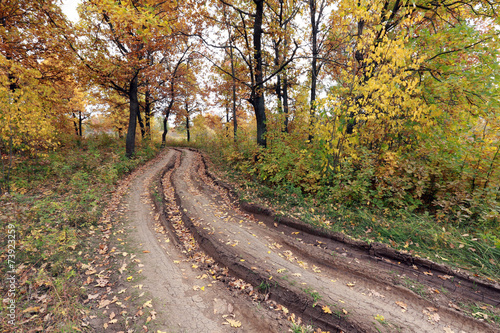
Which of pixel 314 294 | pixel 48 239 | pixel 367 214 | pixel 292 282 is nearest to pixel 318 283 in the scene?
pixel 314 294

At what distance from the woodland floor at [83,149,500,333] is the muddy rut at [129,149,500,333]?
0.02 m

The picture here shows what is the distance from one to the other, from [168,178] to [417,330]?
11421 mm

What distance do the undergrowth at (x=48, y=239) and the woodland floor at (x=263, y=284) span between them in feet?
1.25

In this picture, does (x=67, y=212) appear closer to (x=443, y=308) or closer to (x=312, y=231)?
(x=312, y=231)

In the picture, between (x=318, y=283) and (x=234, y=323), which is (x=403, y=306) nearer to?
(x=318, y=283)

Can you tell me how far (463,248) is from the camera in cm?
419

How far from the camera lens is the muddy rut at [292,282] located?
3.20 meters

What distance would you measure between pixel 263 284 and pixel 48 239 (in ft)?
16.3

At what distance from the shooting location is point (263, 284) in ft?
12.9

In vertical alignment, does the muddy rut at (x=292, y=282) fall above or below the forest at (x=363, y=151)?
below

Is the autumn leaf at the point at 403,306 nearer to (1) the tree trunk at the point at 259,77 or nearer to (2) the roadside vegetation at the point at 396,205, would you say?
(2) the roadside vegetation at the point at 396,205

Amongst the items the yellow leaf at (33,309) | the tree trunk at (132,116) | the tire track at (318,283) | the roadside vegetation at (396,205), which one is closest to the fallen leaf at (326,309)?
the tire track at (318,283)

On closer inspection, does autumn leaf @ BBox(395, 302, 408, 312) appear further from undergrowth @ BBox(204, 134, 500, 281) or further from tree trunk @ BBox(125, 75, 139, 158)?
tree trunk @ BBox(125, 75, 139, 158)

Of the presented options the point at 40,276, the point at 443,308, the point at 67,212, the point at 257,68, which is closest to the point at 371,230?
the point at 443,308
